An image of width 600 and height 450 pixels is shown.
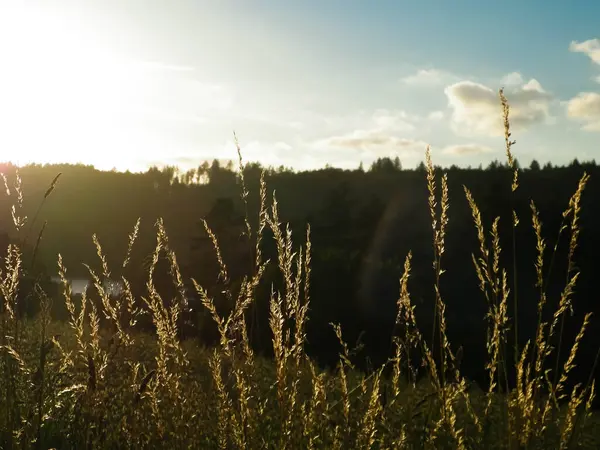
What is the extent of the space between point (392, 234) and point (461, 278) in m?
17.2

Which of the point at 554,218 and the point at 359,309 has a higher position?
the point at 554,218

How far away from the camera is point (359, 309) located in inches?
639

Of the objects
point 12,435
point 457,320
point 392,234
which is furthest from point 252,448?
point 392,234

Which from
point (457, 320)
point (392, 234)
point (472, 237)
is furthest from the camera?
point (392, 234)

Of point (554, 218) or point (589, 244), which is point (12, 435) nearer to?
point (554, 218)

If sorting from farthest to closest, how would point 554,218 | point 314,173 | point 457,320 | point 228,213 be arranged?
point 314,173 < point 554,218 < point 457,320 < point 228,213

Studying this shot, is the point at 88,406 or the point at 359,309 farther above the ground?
the point at 88,406

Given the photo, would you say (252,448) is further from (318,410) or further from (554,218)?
(554,218)

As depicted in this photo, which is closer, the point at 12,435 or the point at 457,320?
the point at 12,435

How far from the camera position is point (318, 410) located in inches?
96.7

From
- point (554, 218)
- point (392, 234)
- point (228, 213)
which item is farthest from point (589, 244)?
point (392, 234)

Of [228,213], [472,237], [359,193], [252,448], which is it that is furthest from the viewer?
[359,193]

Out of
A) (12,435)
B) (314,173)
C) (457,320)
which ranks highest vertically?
(314,173)

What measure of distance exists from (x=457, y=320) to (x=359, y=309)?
15.6 feet
